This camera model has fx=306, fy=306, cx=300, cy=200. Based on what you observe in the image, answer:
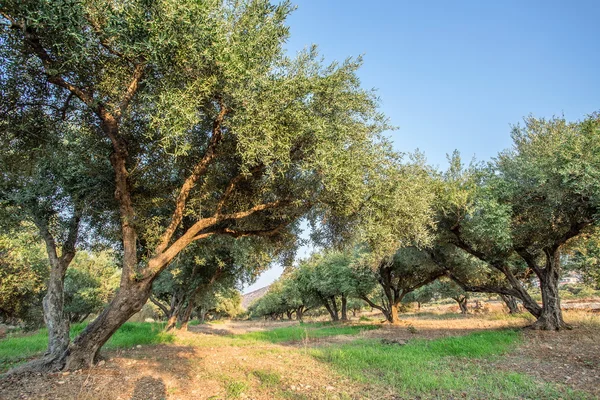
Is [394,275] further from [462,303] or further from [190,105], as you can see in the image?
[190,105]

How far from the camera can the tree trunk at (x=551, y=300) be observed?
16.7 metres

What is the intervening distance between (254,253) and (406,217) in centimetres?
719

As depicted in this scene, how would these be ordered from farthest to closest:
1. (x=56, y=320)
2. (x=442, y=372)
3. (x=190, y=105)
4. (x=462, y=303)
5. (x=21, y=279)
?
(x=462, y=303), (x=21, y=279), (x=56, y=320), (x=442, y=372), (x=190, y=105)

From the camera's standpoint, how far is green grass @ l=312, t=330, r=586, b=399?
7355 mm

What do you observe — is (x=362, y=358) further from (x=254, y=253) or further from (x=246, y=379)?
(x=254, y=253)

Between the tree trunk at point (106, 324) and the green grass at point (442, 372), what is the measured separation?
6.63 metres

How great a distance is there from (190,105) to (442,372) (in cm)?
1032

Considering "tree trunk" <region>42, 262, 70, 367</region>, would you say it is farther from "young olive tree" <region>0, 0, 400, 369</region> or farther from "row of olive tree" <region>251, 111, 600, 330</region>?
"row of olive tree" <region>251, 111, 600, 330</region>

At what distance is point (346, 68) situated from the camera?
33.4ft

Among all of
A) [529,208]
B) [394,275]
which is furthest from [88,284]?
[529,208]

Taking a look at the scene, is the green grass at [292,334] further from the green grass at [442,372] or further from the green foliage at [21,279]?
the green foliage at [21,279]

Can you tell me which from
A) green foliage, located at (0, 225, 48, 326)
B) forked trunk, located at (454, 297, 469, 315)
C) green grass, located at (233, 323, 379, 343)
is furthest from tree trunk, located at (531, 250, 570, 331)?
forked trunk, located at (454, 297, 469, 315)

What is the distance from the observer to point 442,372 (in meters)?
9.24

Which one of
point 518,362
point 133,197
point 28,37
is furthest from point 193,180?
point 518,362
